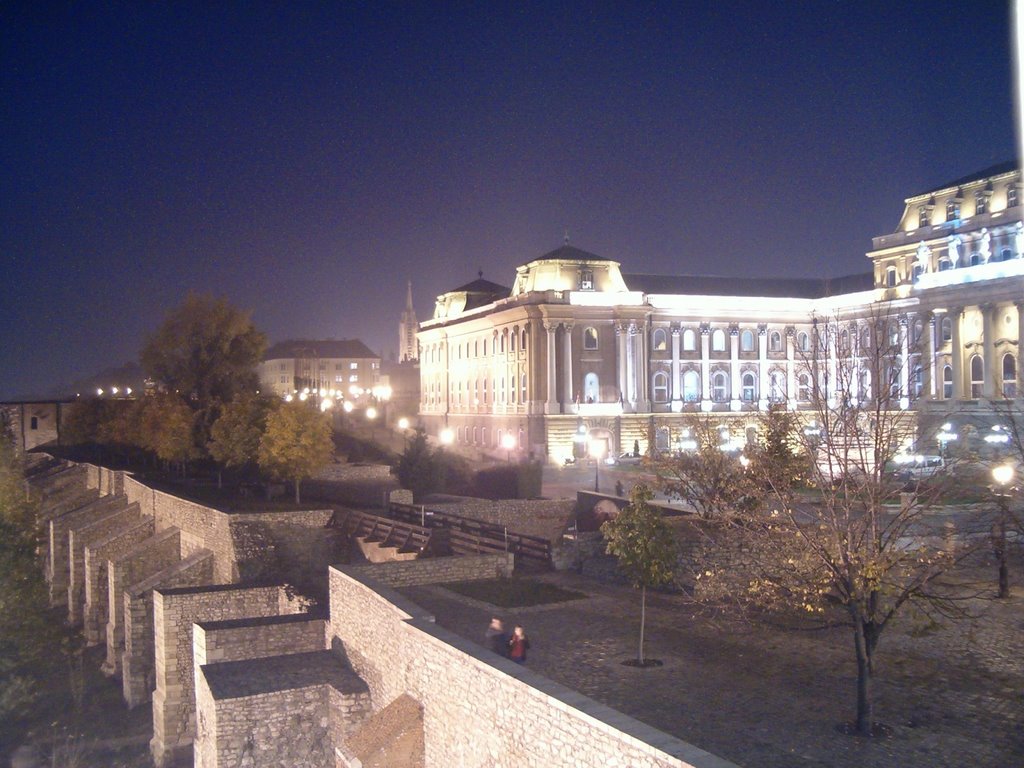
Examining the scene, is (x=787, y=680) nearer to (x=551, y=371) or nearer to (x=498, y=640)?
(x=498, y=640)

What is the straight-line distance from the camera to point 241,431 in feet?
139

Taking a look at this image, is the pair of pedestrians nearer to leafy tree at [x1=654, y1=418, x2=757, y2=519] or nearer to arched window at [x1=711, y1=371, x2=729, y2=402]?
leafy tree at [x1=654, y1=418, x2=757, y2=519]

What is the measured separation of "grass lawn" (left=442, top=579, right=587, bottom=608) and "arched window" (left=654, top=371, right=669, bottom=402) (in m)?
46.1

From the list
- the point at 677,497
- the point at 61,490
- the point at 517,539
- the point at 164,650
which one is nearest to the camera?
the point at 164,650

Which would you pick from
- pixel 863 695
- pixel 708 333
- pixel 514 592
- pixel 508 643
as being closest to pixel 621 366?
pixel 708 333

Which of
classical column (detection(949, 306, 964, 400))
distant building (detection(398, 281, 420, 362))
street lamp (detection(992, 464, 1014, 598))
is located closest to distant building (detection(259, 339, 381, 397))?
distant building (detection(398, 281, 420, 362))

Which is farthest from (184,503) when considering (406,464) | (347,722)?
(347,722)

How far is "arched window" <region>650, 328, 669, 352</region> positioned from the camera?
223 ft

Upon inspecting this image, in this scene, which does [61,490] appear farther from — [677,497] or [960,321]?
[960,321]

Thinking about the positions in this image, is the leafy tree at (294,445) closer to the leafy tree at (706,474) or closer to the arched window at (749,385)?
the leafy tree at (706,474)

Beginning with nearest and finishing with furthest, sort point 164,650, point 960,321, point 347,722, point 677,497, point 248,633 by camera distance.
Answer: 1. point 347,722
2. point 248,633
3. point 164,650
4. point 677,497
5. point 960,321

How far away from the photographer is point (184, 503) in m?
32.8

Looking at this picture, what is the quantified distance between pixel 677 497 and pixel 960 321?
3873 cm

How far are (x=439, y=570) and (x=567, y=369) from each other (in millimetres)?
41645
